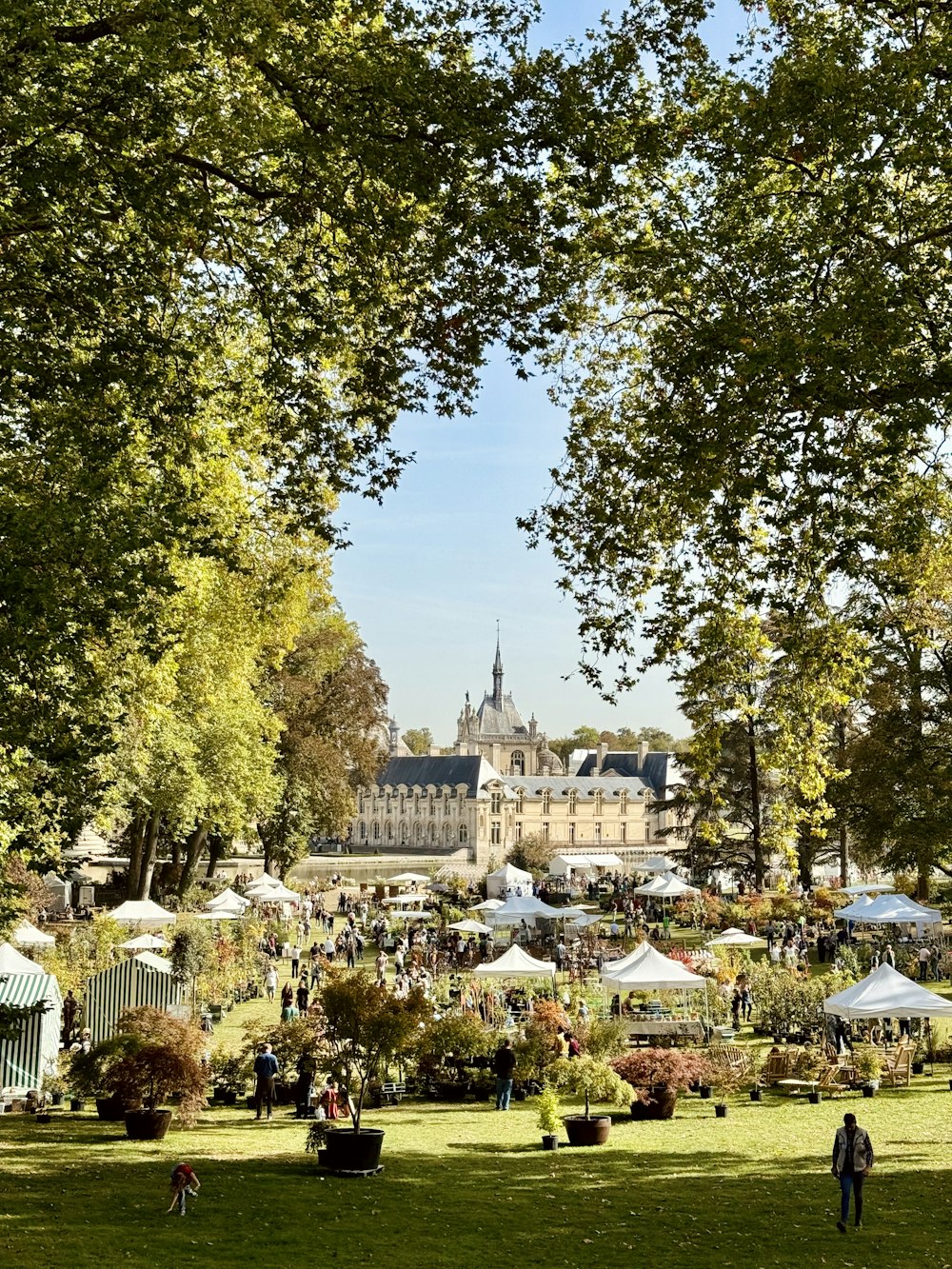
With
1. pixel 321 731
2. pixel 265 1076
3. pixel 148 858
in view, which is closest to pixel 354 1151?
pixel 265 1076

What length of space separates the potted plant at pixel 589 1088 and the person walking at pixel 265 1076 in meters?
4.26

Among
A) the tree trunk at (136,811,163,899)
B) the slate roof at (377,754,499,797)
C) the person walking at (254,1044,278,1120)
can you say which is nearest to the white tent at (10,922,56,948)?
the person walking at (254,1044,278,1120)

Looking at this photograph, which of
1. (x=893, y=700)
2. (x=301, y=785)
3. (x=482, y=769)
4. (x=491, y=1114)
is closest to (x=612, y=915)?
(x=301, y=785)

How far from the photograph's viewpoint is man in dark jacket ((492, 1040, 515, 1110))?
2131cm

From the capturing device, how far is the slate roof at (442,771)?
384ft

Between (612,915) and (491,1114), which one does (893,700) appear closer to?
(612,915)

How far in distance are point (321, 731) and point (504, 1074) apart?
39968 mm

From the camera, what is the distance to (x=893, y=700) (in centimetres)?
4044

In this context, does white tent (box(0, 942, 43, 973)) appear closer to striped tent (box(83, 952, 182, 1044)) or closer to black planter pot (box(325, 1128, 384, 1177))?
striped tent (box(83, 952, 182, 1044))

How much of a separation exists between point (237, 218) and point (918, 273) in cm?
656

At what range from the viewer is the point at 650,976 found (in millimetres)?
24031

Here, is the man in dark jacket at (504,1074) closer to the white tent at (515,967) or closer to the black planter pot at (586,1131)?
the black planter pot at (586,1131)

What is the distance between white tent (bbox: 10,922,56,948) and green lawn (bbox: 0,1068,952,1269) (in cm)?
756

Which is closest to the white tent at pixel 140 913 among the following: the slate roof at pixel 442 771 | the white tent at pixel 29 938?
the white tent at pixel 29 938
